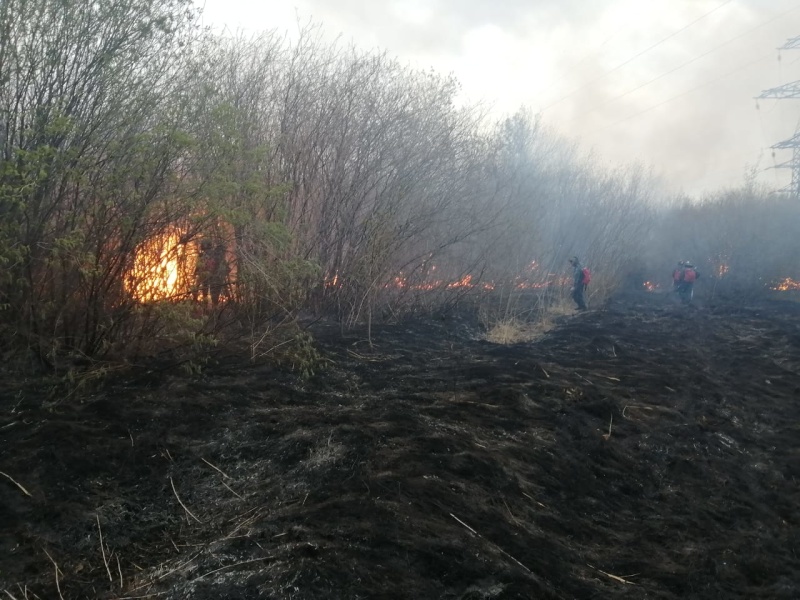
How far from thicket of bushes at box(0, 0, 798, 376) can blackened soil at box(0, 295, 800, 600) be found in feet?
3.38

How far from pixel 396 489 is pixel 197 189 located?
13.6ft

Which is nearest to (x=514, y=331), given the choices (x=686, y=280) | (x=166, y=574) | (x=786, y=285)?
(x=686, y=280)

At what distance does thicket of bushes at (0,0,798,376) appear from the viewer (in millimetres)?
7211

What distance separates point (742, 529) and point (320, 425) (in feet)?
12.3

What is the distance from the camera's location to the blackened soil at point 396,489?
4.07 metres

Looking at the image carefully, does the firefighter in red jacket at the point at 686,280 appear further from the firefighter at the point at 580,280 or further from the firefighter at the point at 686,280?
the firefighter at the point at 580,280

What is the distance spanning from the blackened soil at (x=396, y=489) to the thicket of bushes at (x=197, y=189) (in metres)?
1.03

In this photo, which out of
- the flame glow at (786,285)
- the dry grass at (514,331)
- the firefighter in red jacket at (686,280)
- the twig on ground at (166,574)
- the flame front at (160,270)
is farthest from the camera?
the flame glow at (786,285)

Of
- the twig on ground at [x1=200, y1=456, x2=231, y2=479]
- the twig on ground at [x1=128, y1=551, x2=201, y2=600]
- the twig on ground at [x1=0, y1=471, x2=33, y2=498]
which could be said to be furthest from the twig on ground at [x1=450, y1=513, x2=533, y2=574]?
the twig on ground at [x1=0, y1=471, x2=33, y2=498]

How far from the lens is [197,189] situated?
7547 millimetres

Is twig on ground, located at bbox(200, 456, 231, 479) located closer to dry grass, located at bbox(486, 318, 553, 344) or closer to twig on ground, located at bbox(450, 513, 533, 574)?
twig on ground, located at bbox(450, 513, 533, 574)

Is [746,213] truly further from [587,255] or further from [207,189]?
[207,189]

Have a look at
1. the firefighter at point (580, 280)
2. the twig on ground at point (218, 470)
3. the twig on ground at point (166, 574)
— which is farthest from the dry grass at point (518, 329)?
the twig on ground at point (166, 574)

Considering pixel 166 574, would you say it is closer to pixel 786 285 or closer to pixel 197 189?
pixel 197 189
